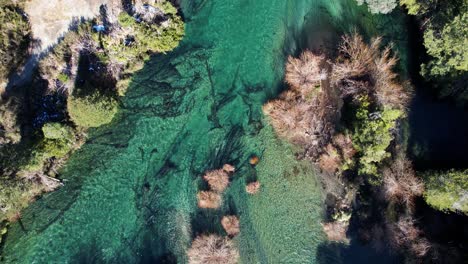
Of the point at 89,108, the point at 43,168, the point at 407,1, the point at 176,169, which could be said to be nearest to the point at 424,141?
Answer: the point at 407,1

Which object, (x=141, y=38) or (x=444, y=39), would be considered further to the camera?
(x=141, y=38)

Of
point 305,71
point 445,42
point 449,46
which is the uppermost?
point 305,71

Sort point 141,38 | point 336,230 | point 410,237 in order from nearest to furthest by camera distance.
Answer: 1. point 141,38
2. point 410,237
3. point 336,230

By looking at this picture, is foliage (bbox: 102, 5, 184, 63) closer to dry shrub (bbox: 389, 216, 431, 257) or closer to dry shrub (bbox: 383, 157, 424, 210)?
dry shrub (bbox: 383, 157, 424, 210)

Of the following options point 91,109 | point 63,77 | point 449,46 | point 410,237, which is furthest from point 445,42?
point 63,77

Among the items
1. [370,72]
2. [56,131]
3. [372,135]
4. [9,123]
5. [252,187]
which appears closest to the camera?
[56,131]

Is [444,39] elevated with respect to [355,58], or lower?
lower

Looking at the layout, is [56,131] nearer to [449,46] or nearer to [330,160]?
[330,160]
